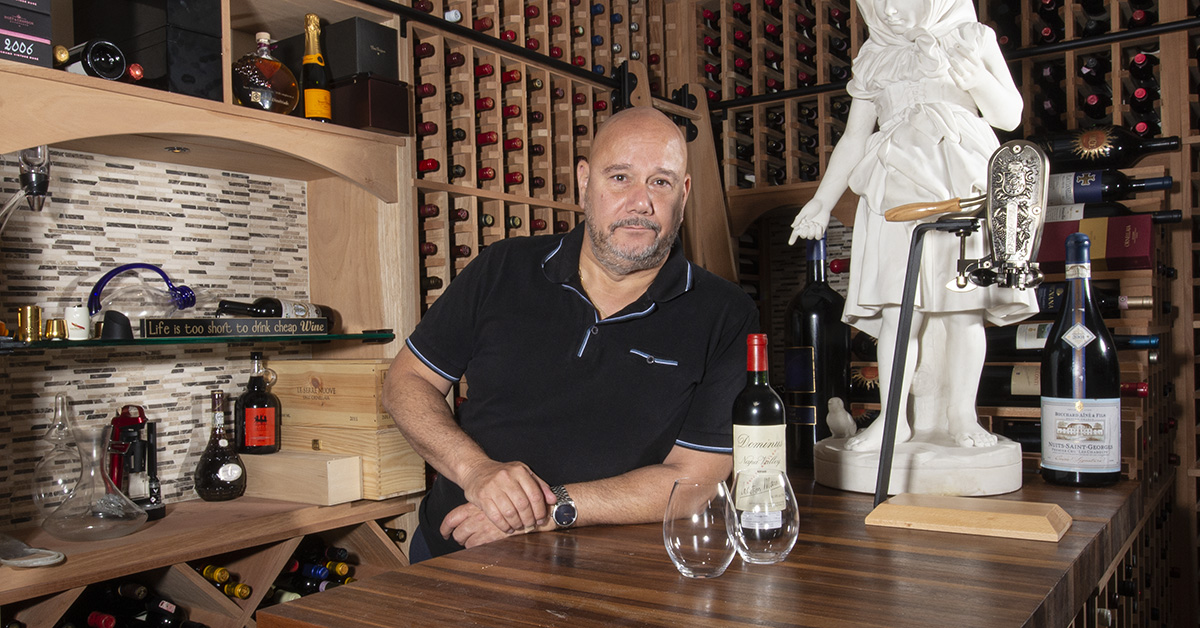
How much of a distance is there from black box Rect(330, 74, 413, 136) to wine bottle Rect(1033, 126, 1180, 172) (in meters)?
1.80

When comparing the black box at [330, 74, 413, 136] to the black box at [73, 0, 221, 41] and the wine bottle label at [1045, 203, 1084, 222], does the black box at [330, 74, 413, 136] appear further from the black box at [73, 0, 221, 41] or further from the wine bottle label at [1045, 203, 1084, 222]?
the wine bottle label at [1045, 203, 1084, 222]

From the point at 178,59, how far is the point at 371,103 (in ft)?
1.62

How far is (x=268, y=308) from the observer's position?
2.31 m

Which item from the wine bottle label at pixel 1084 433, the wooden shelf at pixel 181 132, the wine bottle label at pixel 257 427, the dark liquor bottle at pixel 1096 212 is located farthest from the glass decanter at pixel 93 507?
the dark liquor bottle at pixel 1096 212

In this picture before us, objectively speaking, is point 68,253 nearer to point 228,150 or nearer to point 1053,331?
point 228,150

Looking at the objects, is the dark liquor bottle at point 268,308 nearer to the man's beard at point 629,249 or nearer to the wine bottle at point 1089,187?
the man's beard at point 629,249

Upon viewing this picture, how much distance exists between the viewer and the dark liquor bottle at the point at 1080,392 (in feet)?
4.69

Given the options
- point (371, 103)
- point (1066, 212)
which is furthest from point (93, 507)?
point (1066, 212)

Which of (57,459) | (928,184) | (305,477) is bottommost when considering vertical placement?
(305,477)

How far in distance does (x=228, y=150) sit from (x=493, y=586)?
65.4 inches

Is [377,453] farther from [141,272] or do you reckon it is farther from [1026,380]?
[1026,380]

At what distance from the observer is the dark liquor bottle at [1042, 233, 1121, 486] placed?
1.43 metres

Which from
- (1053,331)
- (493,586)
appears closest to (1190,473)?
(1053,331)

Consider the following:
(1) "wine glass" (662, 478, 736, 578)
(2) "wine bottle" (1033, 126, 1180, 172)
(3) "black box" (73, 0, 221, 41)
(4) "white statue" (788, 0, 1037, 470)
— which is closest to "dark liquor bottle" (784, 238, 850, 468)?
(4) "white statue" (788, 0, 1037, 470)
